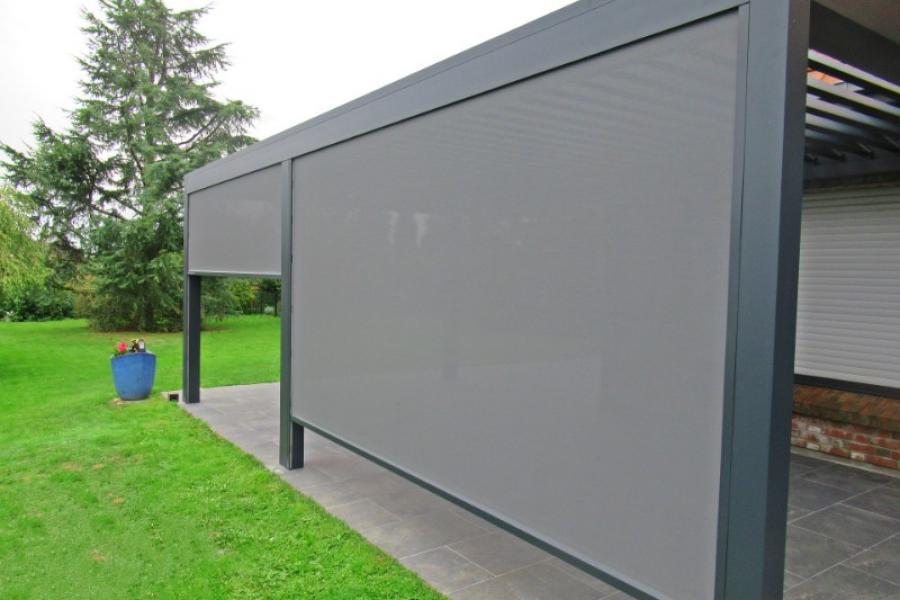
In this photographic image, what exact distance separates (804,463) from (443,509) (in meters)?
3.21

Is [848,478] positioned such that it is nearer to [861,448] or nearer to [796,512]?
[861,448]

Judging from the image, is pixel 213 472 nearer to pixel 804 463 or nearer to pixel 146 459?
pixel 146 459

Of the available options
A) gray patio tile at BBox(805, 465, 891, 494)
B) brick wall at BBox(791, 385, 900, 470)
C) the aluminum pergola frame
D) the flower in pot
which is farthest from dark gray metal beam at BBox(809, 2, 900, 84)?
the flower in pot

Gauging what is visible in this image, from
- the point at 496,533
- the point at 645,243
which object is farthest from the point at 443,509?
the point at 645,243

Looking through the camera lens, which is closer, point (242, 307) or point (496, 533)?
point (496, 533)

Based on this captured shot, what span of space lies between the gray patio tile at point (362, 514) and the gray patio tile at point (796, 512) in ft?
8.59

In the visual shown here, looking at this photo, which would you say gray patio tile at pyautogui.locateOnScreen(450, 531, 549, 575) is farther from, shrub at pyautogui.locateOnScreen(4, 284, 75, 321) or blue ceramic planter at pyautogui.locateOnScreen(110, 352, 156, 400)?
shrub at pyautogui.locateOnScreen(4, 284, 75, 321)

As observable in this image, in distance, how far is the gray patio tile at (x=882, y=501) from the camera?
4.17 meters

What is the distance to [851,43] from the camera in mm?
2334

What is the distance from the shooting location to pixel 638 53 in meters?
2.35

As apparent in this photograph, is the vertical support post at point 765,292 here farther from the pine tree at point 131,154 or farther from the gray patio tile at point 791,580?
the pine tree at point 131,154

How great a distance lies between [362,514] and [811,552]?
277cm

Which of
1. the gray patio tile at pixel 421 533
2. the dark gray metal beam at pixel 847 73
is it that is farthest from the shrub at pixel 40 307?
the dark gray metal beam at pixel 847 73

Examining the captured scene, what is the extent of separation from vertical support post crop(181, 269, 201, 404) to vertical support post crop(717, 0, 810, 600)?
711 cm
